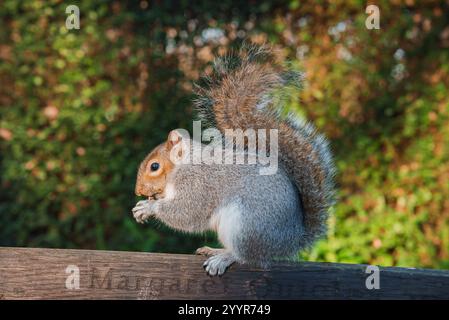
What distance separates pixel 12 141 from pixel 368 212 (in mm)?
2253

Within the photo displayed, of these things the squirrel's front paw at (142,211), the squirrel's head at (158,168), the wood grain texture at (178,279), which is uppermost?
the squirrel's head at (158,168)

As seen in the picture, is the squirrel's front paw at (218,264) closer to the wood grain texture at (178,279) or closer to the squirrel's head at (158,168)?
the wood grain texture at (178,279)

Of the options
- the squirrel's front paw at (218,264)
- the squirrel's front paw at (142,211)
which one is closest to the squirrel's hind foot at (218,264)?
the squirrel's front paw at (218,264)

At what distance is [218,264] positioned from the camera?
1.57m

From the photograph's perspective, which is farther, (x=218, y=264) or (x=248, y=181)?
(x=248, y=181)

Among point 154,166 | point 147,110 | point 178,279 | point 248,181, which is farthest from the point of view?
point 147,110

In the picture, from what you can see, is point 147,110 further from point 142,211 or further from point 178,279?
point 178,279

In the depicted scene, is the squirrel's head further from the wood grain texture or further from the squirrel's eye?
the wood grain texture

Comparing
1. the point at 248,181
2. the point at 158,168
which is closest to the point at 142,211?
the point at 158,168

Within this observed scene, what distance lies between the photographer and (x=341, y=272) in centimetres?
153

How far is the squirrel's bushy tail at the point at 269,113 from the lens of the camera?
70.6 inches

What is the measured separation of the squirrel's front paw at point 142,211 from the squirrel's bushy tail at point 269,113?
34 cm

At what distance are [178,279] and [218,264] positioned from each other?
0.46ft

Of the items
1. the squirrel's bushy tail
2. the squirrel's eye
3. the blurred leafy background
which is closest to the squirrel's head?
the squirrel's eye
